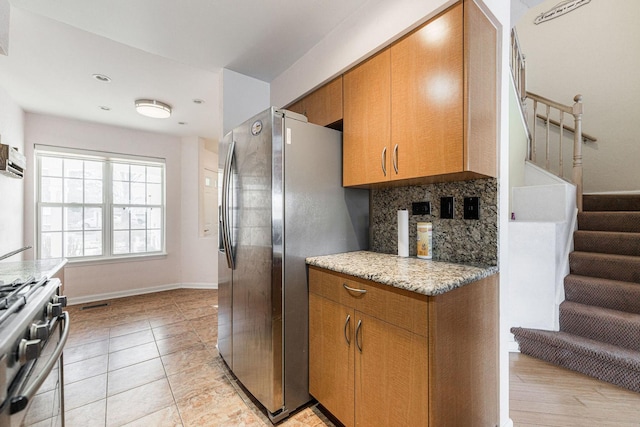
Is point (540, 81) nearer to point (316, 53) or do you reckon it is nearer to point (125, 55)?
point (316, 53)

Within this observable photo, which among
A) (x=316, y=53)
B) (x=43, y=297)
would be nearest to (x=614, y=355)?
(x=316, y=53)

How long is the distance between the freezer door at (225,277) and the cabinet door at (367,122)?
2.75ft

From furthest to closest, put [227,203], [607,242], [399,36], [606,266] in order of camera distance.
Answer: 1. [607,242]
2. [606,266]
3. [227,203]
4. [399,36]

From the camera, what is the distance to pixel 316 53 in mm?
2102

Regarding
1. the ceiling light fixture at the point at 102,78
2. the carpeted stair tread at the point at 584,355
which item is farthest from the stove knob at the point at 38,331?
the carpeted stair tread at the point at 584,355

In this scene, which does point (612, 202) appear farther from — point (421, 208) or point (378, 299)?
point (378, 299)

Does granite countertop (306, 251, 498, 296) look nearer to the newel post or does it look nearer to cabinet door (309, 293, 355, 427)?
cabinet door (309, 293, 355, 427)

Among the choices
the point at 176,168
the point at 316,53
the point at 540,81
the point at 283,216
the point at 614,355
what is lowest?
the point at 614,355

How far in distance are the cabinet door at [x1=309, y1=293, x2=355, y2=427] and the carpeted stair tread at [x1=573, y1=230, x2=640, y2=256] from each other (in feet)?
9.51

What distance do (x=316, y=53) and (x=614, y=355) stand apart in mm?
3050

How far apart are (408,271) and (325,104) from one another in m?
1.35

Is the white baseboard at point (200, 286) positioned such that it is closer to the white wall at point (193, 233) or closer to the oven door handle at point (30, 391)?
the white wall at point (193, 233)

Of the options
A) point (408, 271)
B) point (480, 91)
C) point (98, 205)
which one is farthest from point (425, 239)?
point (98, 205)

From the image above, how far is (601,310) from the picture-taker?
2195 mm
